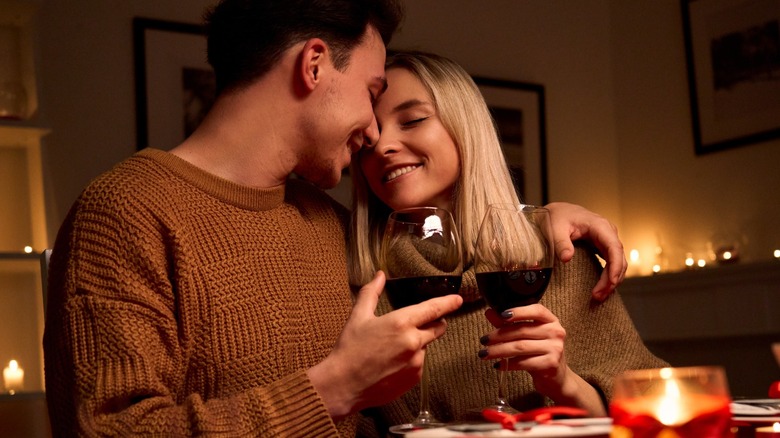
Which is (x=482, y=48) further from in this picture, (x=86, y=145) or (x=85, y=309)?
(x=85, y=309)

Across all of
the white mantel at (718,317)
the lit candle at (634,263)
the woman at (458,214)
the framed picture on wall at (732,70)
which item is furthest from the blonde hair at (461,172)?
the lit candle at (634,263)

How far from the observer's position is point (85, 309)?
50.4 inches

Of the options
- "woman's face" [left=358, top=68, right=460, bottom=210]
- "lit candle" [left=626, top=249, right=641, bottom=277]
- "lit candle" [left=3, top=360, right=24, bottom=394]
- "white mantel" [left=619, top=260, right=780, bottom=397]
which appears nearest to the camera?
"woman's face" [left=358, top=68, right=460, bottom=210]

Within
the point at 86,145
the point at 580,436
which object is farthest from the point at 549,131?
the point at 580,436

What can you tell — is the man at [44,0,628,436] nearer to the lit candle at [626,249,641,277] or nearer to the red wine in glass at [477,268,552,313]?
the red wine in glass at [477,268,552,313]

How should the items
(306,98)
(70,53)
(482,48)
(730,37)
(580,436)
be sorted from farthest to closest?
1. (482,48)
2. (730,37)
3. (70,53)
4. (306,98)
5. (580,436)

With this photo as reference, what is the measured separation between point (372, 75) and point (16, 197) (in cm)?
180

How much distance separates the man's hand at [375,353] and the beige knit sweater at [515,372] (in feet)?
1.62

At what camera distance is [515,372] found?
177cm

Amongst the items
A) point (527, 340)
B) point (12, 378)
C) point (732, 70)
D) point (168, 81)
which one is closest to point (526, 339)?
point (527, 340)

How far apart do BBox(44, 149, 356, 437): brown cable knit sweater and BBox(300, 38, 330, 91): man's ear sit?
22 centimetres

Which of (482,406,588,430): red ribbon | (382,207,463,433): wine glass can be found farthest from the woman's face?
(482,406,588,430): red ribbon

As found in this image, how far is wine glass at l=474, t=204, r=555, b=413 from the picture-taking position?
127cm

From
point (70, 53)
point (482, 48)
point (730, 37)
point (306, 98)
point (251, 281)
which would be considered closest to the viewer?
point (251, 281)
